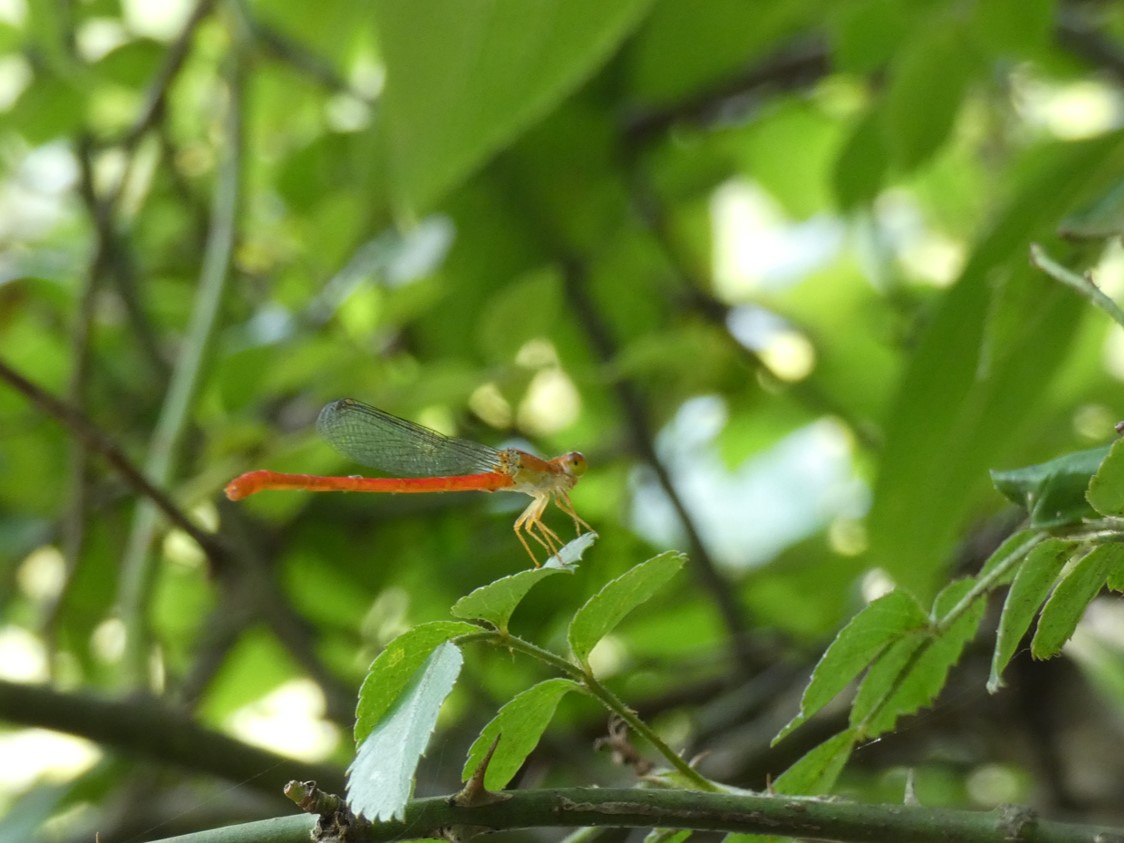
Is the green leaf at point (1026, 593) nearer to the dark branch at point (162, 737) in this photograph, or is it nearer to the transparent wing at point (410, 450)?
the dark branch at point (162, 737)

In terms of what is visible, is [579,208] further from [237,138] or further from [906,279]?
[906,279]

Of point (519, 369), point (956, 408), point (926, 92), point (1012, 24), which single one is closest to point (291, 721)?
point (519, 369)

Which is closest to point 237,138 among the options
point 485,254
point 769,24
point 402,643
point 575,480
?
point 485,254

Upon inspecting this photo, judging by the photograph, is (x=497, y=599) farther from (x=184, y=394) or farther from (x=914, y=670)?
(x=184, y=394)

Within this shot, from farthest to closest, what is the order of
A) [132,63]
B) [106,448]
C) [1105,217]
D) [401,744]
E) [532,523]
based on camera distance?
[132,63], [532,523], [106,448], [1105,217], [401,744]

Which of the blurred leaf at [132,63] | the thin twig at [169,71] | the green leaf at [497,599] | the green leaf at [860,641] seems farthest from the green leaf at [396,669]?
the blurred leaf at [132,63]

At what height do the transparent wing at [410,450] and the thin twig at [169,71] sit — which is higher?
the thin twig at [169,71]
